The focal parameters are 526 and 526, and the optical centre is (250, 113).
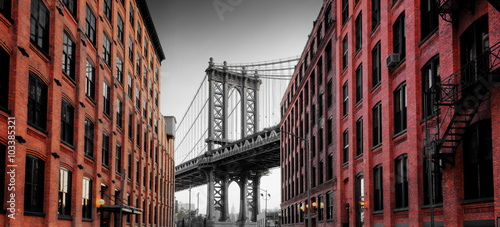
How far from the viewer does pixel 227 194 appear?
9950 centimetres

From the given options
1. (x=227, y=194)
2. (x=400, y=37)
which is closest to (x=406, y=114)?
(x=400, y=37)

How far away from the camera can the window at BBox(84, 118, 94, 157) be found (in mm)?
27766

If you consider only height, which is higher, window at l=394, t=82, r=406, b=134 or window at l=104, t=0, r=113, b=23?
window at l=104, t=0, r=113, b=23

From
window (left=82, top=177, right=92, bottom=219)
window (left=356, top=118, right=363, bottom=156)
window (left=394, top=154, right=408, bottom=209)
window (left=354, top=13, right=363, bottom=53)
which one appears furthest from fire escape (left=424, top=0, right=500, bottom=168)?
window (left=82, top=177, right=92, bottom=219)

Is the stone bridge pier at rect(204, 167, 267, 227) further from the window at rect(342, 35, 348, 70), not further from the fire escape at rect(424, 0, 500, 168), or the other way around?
the fire escape at rect(424, 0, 500, 168)

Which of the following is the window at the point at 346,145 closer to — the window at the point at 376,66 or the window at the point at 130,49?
the window at the point at 376,66

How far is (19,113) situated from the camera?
17.7 metres

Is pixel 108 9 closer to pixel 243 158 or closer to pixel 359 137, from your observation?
pixel 359 137

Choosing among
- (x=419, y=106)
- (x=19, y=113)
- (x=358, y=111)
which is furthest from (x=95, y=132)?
(x=419, y=106)

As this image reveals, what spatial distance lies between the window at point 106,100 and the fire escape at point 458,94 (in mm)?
19711

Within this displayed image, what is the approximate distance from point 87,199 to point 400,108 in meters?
16.6

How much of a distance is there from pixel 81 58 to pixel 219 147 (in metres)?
72.6

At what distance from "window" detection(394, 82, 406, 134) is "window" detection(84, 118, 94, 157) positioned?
51.5ft

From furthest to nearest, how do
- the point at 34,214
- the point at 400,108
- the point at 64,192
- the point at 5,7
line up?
the point at 400,108
the point at 64,192
the point at 34,214
the point at 5,7
